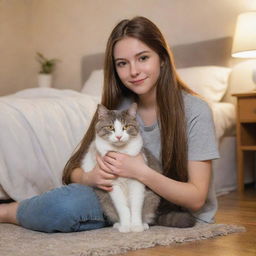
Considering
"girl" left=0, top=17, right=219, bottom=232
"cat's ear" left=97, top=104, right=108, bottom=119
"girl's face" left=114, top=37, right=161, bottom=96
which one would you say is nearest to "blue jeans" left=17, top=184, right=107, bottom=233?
"girl" left=0, top=17, right=219, bottom=232

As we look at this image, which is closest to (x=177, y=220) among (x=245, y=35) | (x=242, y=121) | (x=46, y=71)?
(x=242, y=121)

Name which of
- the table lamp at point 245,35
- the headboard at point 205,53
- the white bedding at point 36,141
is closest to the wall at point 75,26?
the headboard at point 205,53

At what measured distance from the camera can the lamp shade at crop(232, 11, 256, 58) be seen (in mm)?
2949

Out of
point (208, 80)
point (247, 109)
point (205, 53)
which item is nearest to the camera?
point (247, 109)

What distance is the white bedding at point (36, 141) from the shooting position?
81.8 inches

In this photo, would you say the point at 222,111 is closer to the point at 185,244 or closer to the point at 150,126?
the point at 150,126

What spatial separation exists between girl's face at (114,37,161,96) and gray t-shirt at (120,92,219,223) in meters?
0.15

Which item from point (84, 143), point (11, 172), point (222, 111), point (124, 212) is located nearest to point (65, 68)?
point (222, 111)

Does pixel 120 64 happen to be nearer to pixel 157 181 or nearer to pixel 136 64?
pixel 136 64

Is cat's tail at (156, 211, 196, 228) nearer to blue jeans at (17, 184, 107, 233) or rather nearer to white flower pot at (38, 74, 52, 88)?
blue jeans at (17, 184, 107, 233)

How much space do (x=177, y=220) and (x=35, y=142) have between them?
888mm

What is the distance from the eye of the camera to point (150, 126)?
1726 mm

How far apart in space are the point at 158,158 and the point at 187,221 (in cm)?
26

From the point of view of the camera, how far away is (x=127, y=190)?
5.13 feet
